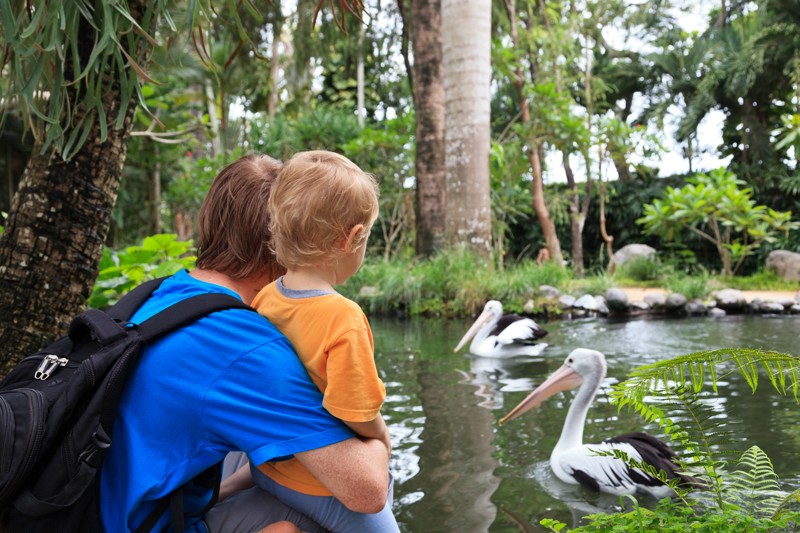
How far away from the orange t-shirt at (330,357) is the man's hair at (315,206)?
0.37 feet

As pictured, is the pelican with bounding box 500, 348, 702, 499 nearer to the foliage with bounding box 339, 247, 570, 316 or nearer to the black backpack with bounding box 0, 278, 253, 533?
the black backpack with bounding box 0, 278, 253, 533

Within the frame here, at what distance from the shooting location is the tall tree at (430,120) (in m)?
11.9

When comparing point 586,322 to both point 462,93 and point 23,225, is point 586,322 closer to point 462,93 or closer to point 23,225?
point 462,93

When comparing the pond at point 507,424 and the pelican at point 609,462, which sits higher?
the pelican at point 609,462

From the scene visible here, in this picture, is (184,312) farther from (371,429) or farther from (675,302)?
(675,302)

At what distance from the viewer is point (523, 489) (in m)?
3.61

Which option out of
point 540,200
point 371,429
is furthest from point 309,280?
point 540,200

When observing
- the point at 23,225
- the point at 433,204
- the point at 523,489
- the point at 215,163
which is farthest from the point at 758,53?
the point at 23,225

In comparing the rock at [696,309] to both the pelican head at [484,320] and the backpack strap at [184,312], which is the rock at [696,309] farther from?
the backpack strap at [184,312]

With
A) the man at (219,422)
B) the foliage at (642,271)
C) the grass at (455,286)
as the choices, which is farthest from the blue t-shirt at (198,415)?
the foliage at (642,271)

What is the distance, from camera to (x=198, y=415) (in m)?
1.60

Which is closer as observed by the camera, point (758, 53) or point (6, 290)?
point (6, 290)

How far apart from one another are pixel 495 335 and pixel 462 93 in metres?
4.54

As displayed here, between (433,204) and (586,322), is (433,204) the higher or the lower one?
the higher one
